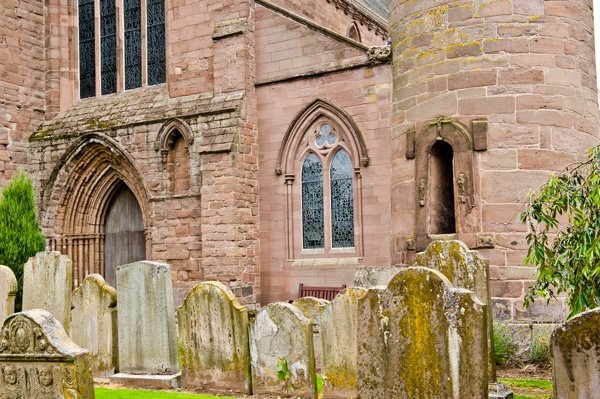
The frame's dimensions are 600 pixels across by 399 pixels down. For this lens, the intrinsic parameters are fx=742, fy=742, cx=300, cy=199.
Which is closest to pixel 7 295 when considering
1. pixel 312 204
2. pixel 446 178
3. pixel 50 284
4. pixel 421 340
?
pixel 50 284

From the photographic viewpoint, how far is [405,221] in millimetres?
11969

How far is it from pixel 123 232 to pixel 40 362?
11671 millimetres

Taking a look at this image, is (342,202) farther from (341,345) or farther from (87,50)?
(87,50)

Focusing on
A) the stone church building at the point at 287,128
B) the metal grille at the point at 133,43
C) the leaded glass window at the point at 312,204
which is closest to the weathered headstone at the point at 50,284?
the stone church building at the point at 287,128

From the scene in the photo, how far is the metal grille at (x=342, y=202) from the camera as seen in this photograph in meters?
14.8

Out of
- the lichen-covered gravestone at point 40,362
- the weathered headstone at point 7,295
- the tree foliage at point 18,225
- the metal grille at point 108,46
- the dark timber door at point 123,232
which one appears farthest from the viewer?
the metal grille at point 108,46

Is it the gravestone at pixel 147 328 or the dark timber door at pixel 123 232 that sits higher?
the dark timber door at pixel 123 232

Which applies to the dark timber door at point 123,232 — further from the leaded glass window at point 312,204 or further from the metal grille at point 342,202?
the metal grille at point 342,202

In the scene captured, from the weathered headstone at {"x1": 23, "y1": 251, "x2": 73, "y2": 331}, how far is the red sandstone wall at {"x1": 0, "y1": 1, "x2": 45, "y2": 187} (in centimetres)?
717

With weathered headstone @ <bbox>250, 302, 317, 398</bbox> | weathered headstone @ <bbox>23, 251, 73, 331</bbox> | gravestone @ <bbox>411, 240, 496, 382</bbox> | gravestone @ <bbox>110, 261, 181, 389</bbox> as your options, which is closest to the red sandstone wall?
weathered headstone @ <bbox>23, 251, 73, 331</bbox>

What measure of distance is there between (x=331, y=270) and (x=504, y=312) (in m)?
4.56

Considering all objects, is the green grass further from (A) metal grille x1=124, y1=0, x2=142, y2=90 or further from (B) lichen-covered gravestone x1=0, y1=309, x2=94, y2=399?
(A) metal grille x1=124, y1=0, x2=142, y2=90

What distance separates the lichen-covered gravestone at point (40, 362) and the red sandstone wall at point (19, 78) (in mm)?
11573

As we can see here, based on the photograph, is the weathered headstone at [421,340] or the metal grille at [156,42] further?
the metal grille at [156,42]
